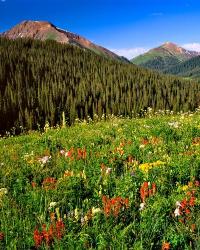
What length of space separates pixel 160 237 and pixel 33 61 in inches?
4941

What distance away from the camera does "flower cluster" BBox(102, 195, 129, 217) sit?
5.86 m

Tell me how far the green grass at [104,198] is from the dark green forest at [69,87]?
53.3 meters

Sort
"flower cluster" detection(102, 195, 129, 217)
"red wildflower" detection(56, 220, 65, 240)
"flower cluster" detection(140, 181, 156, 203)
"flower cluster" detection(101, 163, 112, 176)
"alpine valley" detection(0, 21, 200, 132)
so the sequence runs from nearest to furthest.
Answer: "red wildflower" detection(56, 220, 65, 240), "flower cluster" detection(102, 195, 129, 217), "flower cluster" detection(140, 181, 156, 203), "flower cluster" detection(101, 163, 112, 176), "alpine valley" detection(0, 21, 200, 132)

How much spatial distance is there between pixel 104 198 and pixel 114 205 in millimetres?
270

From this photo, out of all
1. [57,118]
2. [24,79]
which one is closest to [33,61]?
[24,79]

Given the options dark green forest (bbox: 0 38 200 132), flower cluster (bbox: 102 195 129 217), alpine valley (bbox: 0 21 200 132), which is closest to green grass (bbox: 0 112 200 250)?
flower cluster (bbox: 102 195 129 217)

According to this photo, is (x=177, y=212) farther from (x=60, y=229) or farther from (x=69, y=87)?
(x=69, y=87)

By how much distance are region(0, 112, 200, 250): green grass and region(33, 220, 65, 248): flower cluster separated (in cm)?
1

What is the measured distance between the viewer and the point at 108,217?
5.88 metres

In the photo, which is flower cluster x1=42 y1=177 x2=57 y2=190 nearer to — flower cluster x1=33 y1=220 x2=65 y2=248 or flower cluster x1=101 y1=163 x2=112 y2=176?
flower cluster x1=101 y1=163 x2=112 y2=176

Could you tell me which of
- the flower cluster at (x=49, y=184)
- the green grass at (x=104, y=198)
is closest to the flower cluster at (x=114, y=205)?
the green grass at (x=104, y=198)

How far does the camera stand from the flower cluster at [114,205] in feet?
19.2

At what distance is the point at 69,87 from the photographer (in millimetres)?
102938

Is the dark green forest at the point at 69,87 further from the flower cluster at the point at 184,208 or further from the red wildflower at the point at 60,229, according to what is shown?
the red wildflower at the point at 60,229
